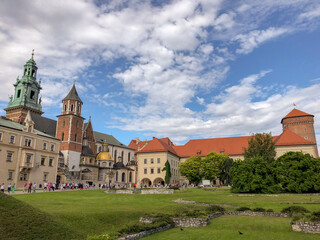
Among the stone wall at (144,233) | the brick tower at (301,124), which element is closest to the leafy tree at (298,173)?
the stone wall at (144,233)

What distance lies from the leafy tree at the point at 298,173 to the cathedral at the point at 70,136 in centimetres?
4411

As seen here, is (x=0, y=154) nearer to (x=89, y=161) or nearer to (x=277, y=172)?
(x=89, y=161)

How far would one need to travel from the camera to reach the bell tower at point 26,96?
74500 mm

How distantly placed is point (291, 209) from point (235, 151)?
6652cm

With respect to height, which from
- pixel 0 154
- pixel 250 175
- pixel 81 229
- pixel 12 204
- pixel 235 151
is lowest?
pixel 81 229

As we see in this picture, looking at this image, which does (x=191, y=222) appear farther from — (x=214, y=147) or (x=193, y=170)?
(x=214, y=147)

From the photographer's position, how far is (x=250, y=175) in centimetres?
4097

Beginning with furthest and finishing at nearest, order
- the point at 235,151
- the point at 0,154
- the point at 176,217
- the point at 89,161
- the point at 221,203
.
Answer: the point at 235,151 < the point at 89,161 < the point at 0,154 < the point at 221,203 < the point at 176,217

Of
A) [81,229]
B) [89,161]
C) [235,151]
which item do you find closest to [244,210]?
[81,229]

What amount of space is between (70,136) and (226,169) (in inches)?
1644

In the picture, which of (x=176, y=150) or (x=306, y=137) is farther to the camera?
(x=176, y=150)

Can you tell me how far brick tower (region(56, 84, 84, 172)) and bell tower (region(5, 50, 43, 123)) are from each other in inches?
422

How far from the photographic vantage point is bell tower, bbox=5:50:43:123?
7450 centimetres

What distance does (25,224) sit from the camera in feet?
37.5
